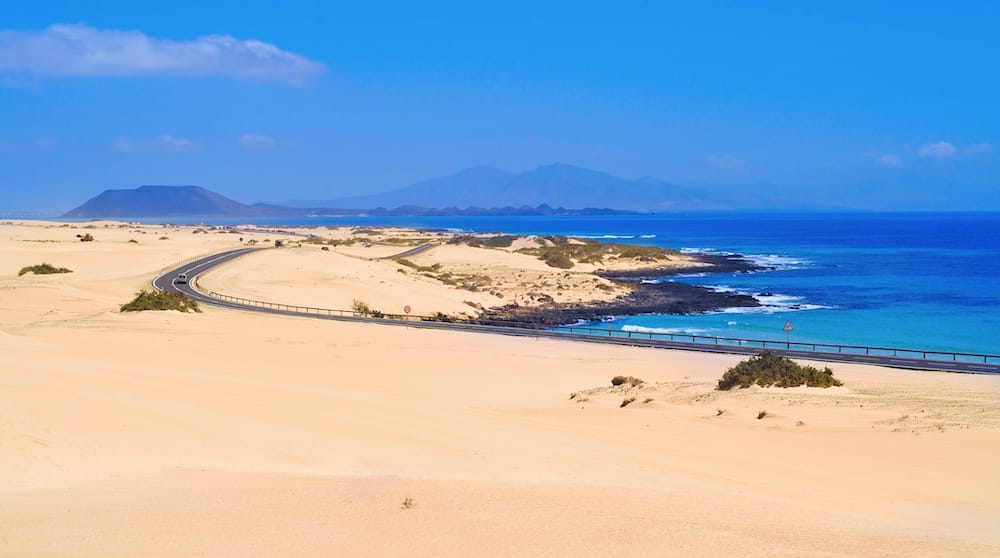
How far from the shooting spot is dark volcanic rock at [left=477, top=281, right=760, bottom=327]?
61906mm

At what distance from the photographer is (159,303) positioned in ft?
143

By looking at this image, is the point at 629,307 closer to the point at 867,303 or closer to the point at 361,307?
the point at 867,303

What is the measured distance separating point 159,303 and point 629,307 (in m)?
37.7

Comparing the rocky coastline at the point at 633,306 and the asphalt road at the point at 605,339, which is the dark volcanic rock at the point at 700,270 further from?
the asphalt road at the point at 605,339

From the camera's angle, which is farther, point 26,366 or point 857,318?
point 857,318

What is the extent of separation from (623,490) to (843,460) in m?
5.75

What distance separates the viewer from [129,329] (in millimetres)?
35531

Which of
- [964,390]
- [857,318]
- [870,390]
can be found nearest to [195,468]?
[870,390]

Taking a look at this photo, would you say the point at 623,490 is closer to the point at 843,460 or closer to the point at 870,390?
the point at 843,460

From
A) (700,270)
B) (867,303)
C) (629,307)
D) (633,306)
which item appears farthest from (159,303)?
(700,270)

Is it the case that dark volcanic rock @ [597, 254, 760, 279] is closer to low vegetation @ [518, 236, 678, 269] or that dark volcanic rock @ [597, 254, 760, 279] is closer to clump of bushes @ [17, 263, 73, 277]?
low vegetation @ [518, 236, 678, 269]

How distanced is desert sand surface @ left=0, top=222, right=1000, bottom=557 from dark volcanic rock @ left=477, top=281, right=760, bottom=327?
98.4 feet

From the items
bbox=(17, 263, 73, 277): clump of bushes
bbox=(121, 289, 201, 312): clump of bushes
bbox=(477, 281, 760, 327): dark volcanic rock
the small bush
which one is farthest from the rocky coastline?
bbox=(17, 263, 73, 277): clump of bushes

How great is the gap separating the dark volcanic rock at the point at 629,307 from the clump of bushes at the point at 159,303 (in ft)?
62.1
